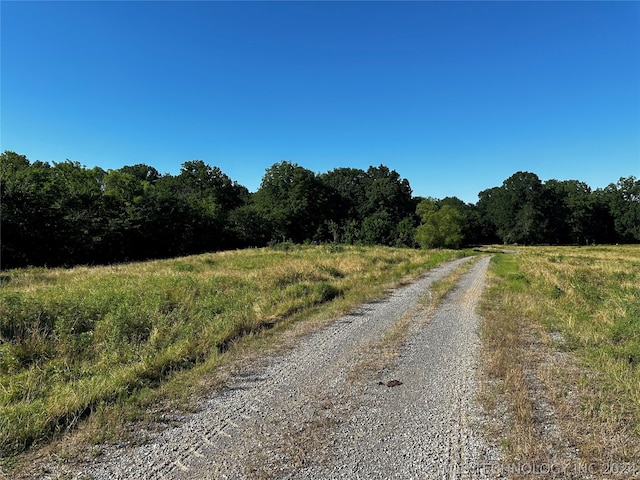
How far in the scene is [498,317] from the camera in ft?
32.7

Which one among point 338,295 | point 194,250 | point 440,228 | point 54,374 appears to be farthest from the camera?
point 440,228

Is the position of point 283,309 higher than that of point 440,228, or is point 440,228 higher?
point 440,228

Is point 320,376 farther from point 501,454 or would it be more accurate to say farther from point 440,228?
point 440,228

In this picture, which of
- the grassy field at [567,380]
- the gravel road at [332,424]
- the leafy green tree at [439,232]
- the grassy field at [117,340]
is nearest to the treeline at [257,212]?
the leafy green tree at [439,232]

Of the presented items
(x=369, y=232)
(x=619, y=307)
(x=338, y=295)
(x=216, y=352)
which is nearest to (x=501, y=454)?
(x=216, y=352)

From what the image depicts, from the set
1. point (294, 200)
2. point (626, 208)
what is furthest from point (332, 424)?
point (626, 208)

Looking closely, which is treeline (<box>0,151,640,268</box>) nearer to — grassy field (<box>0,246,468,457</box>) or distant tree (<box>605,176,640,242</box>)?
distant tree (<box>605,176,640,242</box>)

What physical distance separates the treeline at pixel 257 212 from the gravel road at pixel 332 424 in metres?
34.9

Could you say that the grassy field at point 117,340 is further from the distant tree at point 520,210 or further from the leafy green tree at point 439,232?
the distant tree at point 520,210

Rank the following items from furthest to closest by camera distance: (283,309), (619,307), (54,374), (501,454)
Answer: (283,309) < (619,307) < (54,374) < (501,454)

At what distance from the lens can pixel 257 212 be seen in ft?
233

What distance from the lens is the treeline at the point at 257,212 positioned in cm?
3494

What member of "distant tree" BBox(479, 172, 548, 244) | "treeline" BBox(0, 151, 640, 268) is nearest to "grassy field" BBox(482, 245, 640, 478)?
"treeline" BBox(0, 151, 640, 268)

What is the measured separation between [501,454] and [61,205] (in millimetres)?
45081
